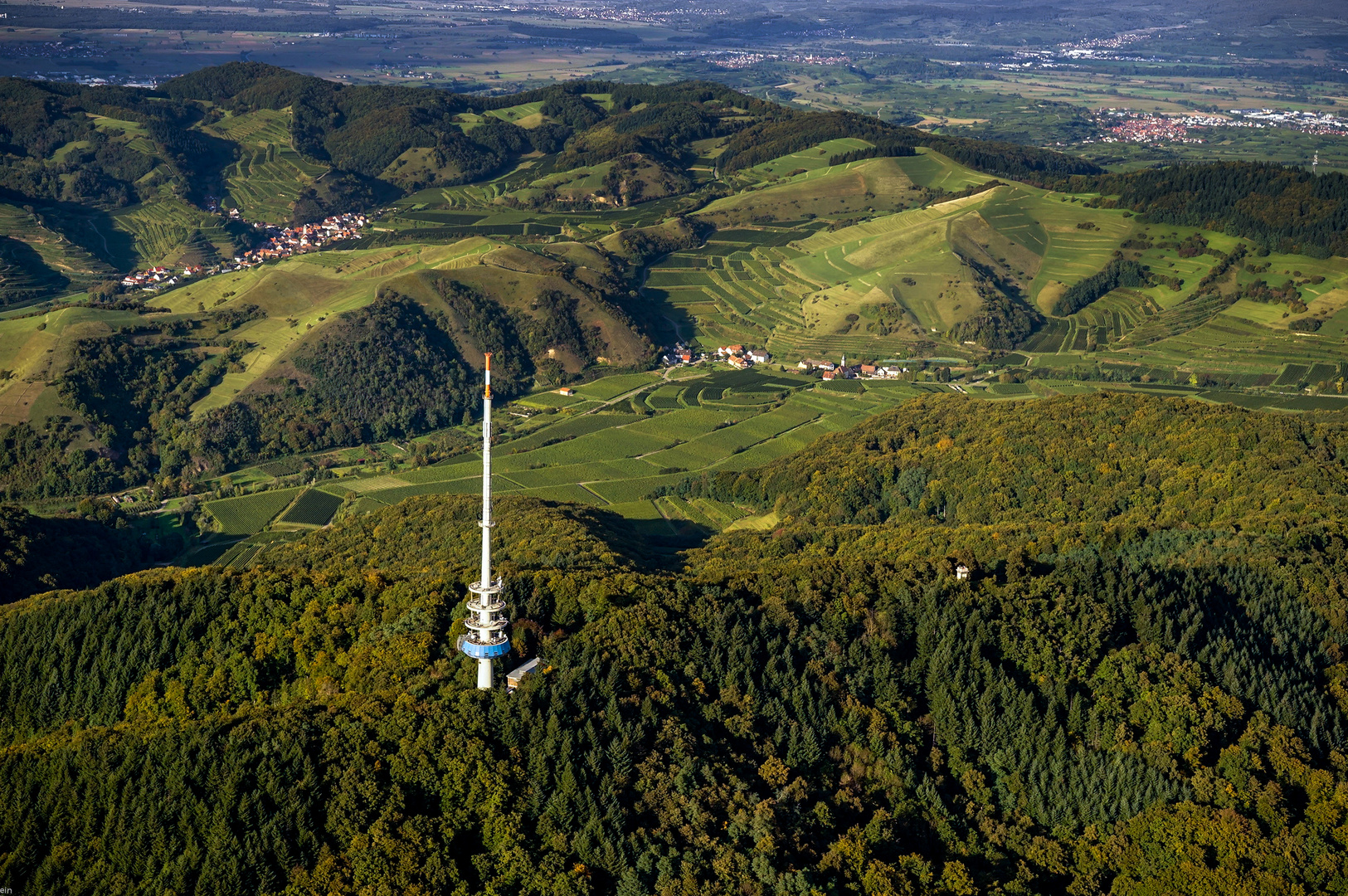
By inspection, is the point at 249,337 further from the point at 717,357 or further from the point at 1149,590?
the point at 1149,590

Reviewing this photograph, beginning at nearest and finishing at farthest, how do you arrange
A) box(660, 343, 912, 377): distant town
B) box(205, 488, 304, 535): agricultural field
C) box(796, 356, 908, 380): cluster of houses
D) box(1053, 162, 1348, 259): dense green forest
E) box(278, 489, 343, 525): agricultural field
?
box(205, 488, 304, 535): agricultural field
box(278, 489, 343, 525): agricultural field
box(796, 356, 908, 380): cluster of houses
box(660, 343, 912, 377): distant town
box(1053, 162, 1348, 259): dense green forest

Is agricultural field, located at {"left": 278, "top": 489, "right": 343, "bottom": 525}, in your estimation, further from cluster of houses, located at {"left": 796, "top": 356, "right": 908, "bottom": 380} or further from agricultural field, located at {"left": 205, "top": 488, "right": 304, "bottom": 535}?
cluster of houses, located at {"left": 796, "top": 356, "right": 908, "bottom": 380}

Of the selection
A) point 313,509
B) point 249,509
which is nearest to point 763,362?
point 313,509

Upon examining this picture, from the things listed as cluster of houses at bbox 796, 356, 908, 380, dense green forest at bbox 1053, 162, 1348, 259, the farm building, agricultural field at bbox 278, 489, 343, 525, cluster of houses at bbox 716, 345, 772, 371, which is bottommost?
cluster of houses at bbox 716, 345, 772, 371

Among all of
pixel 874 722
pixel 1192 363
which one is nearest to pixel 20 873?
pixel 874 722

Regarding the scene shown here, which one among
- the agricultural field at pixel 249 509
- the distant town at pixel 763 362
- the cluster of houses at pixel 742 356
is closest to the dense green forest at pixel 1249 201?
the distant town at pixel 763 362

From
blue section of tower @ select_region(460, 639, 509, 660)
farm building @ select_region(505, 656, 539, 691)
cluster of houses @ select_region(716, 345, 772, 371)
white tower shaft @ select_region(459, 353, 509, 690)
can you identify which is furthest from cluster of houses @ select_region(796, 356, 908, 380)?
blue section of tower @ select_region(460, 639, 509, 660)

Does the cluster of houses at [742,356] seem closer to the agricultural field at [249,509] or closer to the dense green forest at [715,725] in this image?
the agricultural field at [249,509]

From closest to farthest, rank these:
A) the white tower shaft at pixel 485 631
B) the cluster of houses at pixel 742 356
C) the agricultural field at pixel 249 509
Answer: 1. the white tower shaft at pixel 485 631
2. the agricultural field at pixel 249 509
3. the cluster of houses at pixel 742 356
